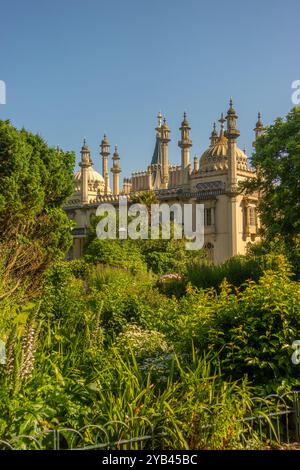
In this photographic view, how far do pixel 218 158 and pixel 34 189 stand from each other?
34.1 meters

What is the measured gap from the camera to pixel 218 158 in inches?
2120

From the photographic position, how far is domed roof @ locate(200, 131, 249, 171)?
52719mm

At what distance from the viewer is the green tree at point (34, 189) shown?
21.0 m

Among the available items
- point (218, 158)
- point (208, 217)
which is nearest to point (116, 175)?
point (218, 158)

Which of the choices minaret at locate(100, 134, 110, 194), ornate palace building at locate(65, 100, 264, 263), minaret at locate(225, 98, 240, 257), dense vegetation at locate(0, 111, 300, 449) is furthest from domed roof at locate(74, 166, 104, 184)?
dense vegetation at locate(0, 111, 300, 449)

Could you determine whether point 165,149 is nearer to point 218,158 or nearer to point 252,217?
point 218,158

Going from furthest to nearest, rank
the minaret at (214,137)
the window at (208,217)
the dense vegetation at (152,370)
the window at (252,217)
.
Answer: the minaret at (214,137)
the window at (208,217)
the window at (252,217)
the dense vegetation at (152,370)

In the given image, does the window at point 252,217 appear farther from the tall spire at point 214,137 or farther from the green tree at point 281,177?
the green tree at point 281,177

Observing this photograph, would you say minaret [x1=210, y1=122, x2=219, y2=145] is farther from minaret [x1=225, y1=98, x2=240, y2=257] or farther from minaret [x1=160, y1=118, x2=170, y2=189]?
minaret [x1=225, y1=98, x2=240, y2=257]

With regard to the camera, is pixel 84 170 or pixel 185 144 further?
pixel 84 170

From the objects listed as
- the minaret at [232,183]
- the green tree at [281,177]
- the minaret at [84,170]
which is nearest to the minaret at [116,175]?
the minaret at [84,170]

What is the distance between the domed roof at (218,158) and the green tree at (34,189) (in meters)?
30.0

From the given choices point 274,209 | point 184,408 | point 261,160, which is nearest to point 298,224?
point 274,209
